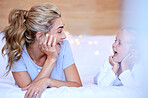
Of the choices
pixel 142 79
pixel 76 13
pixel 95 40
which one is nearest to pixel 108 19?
pixel 76 13

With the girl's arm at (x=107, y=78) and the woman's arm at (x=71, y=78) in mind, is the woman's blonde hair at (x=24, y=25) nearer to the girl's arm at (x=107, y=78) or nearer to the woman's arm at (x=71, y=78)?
the woman's arm at (x=71, y=78)

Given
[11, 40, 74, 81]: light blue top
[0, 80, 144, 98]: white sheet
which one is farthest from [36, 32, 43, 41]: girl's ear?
[0, 80, 144, 98]: white sheet

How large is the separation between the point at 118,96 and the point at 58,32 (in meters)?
0.50

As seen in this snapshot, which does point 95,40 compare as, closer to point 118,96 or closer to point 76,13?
point 118,96

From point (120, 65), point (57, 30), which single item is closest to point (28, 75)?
point (57, 30)

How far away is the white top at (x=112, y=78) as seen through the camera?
113 cm

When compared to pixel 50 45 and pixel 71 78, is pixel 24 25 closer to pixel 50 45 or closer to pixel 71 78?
pixel 50 45

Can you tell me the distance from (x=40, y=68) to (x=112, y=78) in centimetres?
44

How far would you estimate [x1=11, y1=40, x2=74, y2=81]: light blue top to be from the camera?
1.22 m

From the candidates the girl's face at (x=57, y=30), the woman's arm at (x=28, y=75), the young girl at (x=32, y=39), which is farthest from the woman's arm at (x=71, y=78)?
the girl's face at (x=57, y=30)

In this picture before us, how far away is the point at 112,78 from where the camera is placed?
1.22 meters

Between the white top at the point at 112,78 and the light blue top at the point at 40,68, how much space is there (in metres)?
0.22

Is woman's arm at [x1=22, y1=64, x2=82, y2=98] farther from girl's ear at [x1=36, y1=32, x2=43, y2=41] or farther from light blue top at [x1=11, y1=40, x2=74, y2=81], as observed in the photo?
girl's ear at [x1=36, y1=32, x2=43, y2=41]

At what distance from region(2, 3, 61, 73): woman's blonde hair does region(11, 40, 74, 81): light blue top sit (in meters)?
0.04
